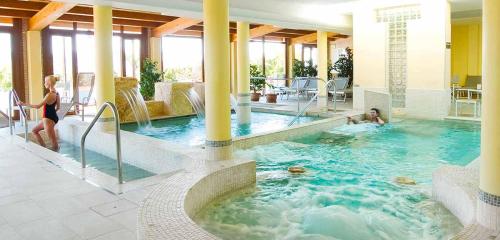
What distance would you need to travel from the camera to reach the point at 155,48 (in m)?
14.7

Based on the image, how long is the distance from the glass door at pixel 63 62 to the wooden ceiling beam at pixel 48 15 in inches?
42.7

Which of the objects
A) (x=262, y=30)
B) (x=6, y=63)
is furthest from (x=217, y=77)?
(x=262, y=30)

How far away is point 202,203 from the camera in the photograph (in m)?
4.17

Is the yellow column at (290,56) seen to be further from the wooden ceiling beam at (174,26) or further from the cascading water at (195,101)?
the cascading water at (195,101)

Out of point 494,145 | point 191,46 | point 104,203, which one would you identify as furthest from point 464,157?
point 191,46

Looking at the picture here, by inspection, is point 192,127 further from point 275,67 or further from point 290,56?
point 290,56

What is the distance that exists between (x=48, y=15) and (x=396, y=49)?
Result: 851 centimetres

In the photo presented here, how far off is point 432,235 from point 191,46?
14.6 metres

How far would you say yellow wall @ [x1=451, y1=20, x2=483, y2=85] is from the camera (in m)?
14.3

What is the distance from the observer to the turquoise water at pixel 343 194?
3.69 meters

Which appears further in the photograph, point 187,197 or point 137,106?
point 137,106

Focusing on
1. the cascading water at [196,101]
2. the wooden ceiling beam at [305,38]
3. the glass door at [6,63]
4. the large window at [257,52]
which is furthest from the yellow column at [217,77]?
the wooden ceiling beam at [305,38]

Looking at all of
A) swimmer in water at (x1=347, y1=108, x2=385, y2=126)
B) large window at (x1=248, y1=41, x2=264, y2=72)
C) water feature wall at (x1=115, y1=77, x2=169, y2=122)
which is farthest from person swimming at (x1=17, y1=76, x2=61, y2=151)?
large window at (x1=248, y1=41, x2=264, y2=72)

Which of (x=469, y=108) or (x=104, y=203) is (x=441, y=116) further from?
(x=104, y=203)
